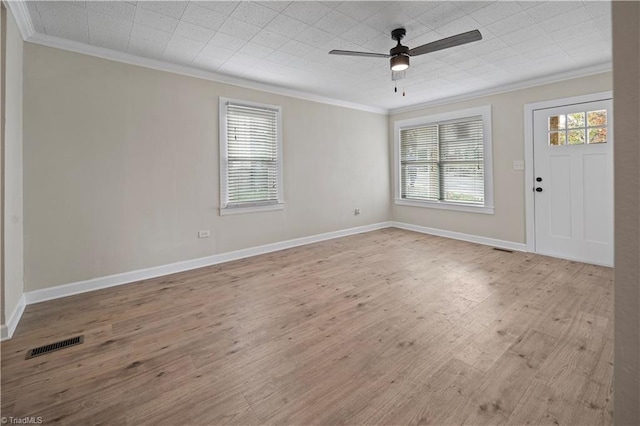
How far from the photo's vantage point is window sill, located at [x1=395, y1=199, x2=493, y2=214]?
5.12 m

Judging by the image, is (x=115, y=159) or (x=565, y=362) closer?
(x=565, y=362)

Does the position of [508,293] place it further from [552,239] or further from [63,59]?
[63,59]

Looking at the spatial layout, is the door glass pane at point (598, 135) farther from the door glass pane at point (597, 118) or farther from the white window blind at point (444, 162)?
the white window blind at point (444, 162)

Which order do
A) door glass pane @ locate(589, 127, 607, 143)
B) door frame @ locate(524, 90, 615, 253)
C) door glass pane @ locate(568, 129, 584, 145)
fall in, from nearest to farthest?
door glass pane @ locate(589, 127, 607, 143) → door glass pane @ locate(568, 129, 584, 145) → door frame @ locate(524, 90, 615, 253)

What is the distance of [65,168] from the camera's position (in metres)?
3.10

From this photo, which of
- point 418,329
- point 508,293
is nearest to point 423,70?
point 508,293

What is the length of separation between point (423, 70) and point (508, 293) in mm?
2921

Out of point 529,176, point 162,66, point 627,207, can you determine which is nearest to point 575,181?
point 529,176

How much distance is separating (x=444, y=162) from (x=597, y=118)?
2221mm

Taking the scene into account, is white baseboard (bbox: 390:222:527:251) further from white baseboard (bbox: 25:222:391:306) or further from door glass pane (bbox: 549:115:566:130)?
white baseboard (bbox: 25:222:391:306)

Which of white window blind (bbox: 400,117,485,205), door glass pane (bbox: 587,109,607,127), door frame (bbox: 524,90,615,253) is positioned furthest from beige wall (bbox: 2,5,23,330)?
door glass pane (bbox: 587,109,607,127)

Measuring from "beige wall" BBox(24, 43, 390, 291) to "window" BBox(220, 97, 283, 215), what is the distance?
0.13m

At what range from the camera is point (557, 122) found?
4.20 meters

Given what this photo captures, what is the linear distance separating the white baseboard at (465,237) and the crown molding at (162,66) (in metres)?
2.99
